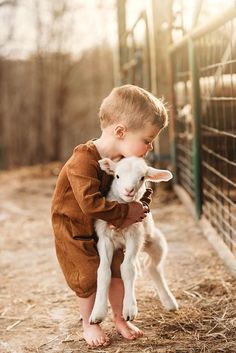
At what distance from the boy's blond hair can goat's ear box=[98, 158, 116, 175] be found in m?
0.20

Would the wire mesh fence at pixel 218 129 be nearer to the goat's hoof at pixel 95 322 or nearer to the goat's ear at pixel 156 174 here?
the goat's ear at pixel 156 174

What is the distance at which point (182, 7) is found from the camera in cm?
638

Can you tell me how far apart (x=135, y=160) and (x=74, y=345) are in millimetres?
939

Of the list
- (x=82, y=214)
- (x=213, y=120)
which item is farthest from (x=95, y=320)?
(x=213, y=120)

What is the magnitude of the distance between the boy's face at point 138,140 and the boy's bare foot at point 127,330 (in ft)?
2.64

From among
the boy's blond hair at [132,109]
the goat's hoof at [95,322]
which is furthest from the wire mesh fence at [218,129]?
the goat's hoof at [95,322]

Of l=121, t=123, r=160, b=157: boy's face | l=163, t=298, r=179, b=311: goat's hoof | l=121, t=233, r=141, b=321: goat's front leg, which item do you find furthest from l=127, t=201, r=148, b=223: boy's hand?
l=163, t=298, r=179, b=311: goat's hoof

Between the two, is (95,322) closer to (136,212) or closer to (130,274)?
(130,274)

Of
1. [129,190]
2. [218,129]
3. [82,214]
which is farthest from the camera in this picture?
[218,129]

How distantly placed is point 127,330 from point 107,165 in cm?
81

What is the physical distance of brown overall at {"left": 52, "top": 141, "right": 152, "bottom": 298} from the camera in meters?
2.76

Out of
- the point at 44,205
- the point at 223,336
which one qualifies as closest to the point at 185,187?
the point at 44,205

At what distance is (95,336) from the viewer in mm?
2945

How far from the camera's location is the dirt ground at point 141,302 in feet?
9.74
